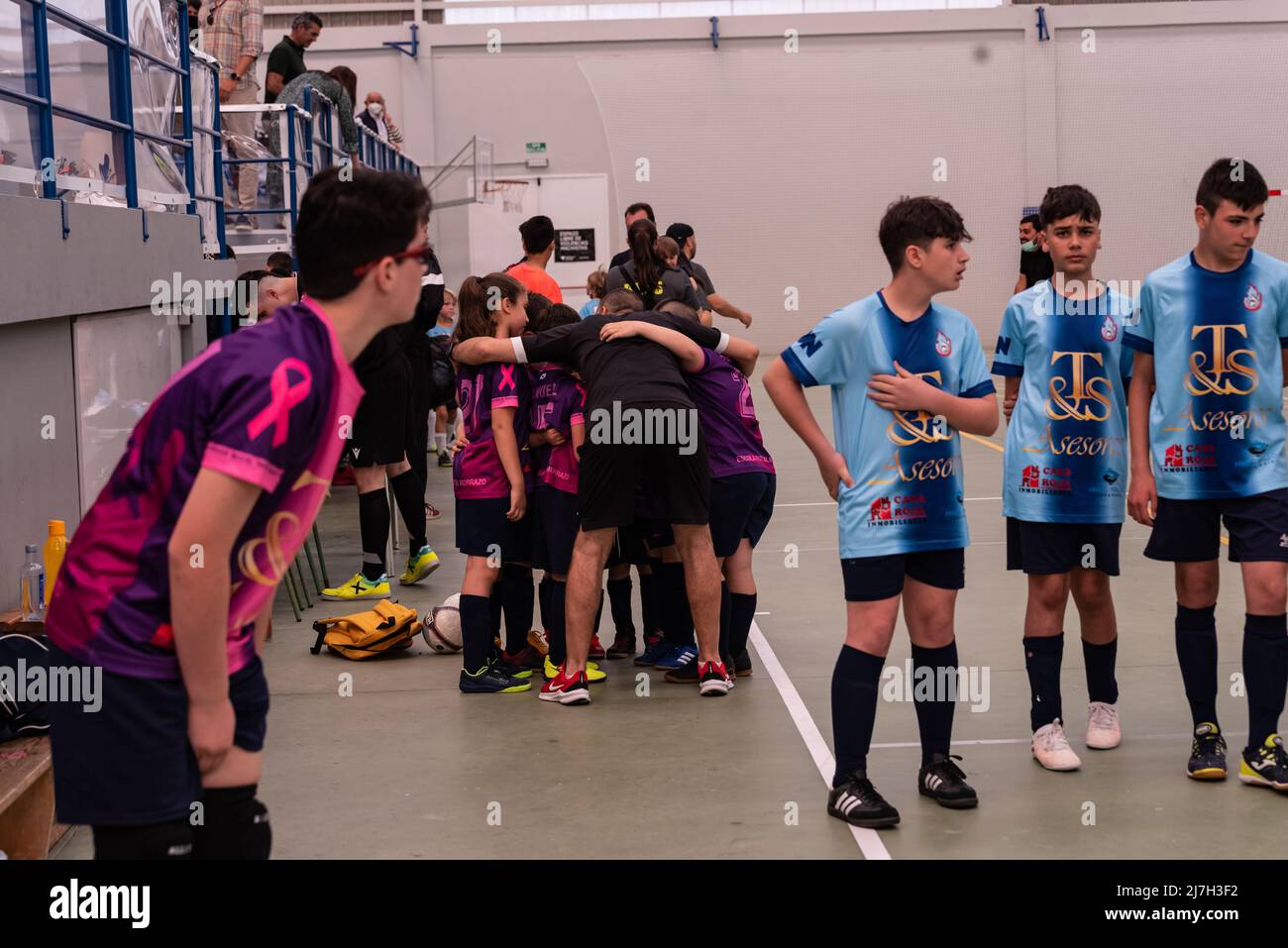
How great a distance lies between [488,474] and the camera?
19.7 ft

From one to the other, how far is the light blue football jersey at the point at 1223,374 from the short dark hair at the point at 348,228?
118 inches

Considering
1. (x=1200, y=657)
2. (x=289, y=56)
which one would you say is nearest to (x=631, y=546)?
(x=1200, y=657)

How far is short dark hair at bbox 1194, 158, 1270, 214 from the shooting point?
4.32 meters

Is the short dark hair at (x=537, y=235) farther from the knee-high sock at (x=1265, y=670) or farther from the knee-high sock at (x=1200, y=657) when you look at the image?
the knee-high sock at (x=1265, y=670)

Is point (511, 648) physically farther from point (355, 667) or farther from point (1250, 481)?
point (1250, 481)

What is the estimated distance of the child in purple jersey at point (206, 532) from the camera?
2.04m

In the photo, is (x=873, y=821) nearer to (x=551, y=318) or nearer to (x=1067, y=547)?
(x=1067, y=547)

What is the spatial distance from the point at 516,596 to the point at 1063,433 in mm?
2627

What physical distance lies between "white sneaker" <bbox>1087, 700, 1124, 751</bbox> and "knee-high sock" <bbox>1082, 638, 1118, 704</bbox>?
0.09 ft

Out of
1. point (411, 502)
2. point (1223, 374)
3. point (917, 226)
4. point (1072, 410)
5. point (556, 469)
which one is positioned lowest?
point (411, 502)

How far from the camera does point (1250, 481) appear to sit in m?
4.38

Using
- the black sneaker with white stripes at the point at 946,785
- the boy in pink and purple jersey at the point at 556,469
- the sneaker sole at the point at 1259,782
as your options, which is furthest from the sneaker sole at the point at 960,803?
the boy in pink and purple jersey at the point at 556,469
